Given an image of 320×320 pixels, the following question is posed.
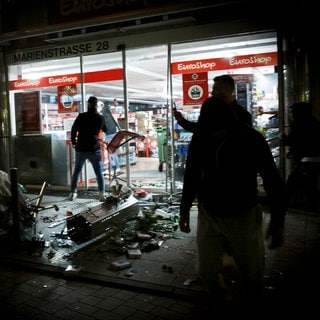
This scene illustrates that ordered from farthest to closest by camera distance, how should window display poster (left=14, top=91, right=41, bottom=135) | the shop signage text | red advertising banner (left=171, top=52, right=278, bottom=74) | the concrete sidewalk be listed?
window display poster (left=14, top=91, right=41, bottom=135)
the shop signage text
red advertising banner (left=171, top=52, right=278, bottom=74)
the concrete sidewalk

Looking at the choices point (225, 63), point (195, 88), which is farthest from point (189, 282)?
point (225, 63)

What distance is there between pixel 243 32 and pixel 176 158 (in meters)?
2.93

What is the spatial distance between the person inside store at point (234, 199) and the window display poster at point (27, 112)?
7.93 metres

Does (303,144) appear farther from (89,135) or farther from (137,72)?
(137,72)

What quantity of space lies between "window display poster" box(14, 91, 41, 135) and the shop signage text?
2.84 ft

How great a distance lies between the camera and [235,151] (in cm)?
272

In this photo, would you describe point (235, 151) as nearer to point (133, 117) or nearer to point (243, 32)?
point (243, 32)

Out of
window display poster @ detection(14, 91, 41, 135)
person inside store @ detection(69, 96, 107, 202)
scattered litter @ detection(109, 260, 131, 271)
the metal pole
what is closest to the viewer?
scattered litter @ detection(109, 260, 131, 271)

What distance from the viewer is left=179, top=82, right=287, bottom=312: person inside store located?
269 cm

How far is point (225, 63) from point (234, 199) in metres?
5.59

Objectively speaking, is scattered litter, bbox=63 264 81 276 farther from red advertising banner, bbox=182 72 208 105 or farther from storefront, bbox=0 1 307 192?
red advertising banner, bbox=182 72 208 105

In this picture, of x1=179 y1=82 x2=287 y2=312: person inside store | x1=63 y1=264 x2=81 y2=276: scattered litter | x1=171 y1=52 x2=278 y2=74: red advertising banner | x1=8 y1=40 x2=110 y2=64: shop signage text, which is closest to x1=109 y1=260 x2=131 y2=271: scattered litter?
x1=63 y1=264 x2=81 y2=276: scattered litter

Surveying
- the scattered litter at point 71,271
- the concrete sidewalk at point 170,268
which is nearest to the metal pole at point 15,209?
the concrete sidewalk at point 170,268

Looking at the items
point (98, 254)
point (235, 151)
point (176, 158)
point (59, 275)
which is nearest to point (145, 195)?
point (176, 158)
